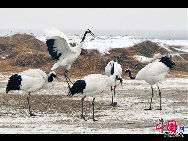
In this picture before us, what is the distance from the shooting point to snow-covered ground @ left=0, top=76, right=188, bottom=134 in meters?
8.34

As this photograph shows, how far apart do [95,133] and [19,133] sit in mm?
1960

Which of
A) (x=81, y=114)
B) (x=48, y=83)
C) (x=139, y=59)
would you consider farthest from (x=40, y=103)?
(x=139, y=59)

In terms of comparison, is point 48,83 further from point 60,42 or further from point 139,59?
point 139,59

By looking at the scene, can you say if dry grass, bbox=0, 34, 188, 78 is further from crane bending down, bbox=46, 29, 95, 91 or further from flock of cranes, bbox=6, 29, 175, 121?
flock of cranes, bbox=6, 29, 175, 121

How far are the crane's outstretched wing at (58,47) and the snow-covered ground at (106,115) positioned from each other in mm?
1798

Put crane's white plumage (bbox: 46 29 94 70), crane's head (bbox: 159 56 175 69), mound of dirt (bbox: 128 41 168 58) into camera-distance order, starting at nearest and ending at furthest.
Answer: crane's head (bbox: 159 56 175 69) < crane's white plumage (bbox: 46 29 94 70) < mound of dirt (bbox: 128 41 168 58)

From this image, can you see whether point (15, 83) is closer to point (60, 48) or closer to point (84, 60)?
point (60, 48)

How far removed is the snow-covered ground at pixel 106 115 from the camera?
8.34 metres

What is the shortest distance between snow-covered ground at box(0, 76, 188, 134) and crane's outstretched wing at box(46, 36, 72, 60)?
5.90 ft

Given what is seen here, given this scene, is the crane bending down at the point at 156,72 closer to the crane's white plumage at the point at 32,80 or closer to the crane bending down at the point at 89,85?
the crane bending down at the point at 89,85

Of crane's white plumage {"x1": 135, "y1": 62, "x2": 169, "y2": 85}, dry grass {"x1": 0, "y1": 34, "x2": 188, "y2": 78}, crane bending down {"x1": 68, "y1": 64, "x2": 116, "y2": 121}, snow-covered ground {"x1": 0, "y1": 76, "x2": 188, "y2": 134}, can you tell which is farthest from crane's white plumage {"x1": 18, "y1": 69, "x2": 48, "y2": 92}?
dry grass {"x1": 0, "y1": 34, "x2": 188, "y2": 78}

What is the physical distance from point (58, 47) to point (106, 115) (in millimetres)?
3757

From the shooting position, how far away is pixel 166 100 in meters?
12.7

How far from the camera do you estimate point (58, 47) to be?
40.5ft
